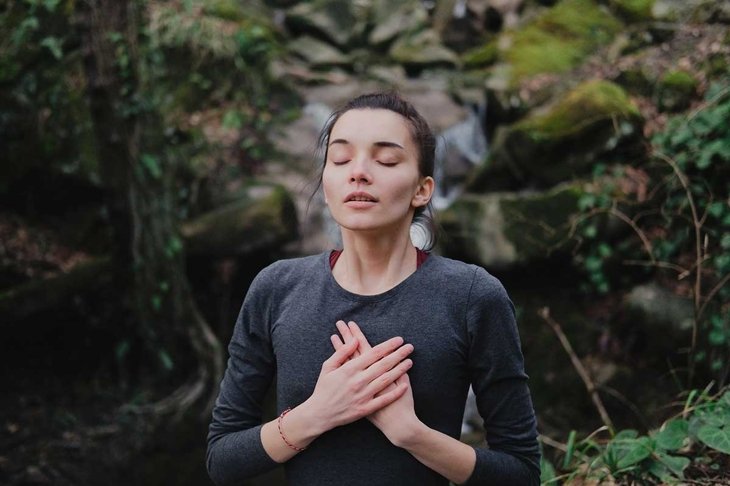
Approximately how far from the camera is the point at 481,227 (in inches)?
225

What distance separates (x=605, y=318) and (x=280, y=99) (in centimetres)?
560

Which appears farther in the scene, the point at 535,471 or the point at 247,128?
the point at 247,128

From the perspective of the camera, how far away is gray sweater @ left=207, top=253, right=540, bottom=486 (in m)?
1.33

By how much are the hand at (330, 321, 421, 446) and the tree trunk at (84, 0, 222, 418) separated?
3628 mm

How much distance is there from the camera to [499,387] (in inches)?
53.6

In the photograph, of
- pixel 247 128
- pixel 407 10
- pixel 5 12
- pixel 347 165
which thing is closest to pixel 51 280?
pixel 5 12

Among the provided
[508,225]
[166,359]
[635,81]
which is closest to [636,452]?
[508,225]

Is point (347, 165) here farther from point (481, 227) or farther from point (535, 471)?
point (481, 227)

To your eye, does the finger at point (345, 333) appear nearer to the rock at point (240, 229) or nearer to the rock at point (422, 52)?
the rock at point (240, 229)

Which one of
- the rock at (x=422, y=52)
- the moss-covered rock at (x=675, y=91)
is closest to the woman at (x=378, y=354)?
the moss-covered rock at (x=675, y=91)

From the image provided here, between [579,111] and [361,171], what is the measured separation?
5047 mm

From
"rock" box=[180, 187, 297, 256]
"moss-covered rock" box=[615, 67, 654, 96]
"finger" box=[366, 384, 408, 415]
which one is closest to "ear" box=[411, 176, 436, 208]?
"finger" box=[366, 384, 408, 415]

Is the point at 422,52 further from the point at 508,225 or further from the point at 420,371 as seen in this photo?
the point at 420,371

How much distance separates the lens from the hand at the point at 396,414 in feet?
4.16
